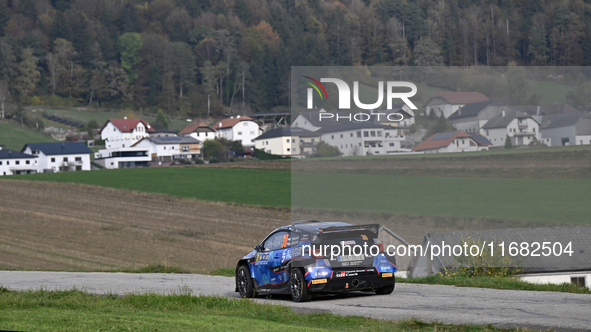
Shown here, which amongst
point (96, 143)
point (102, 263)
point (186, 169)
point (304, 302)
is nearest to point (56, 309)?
point (304, 302)

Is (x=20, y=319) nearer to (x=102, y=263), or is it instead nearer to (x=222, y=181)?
(x=102, y=263)

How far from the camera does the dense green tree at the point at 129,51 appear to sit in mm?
186250

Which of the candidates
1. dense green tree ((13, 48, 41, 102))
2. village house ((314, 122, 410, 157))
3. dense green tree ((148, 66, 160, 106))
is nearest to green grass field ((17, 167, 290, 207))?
village house ((314, 122, 410, 157))

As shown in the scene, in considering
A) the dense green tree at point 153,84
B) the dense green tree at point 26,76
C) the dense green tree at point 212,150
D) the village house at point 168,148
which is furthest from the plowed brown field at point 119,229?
the dense green tree at point 153,84

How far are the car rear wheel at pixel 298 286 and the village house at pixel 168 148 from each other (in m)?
106

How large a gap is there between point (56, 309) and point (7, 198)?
48.0 metres

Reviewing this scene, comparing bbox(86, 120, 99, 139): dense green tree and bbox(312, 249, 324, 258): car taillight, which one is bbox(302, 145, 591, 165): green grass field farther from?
bbox(86, 120, 99, 139): dense green tree

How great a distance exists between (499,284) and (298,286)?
4461 millimetres

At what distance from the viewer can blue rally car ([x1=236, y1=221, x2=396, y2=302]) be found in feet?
38.9

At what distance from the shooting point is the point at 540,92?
16.5 meters

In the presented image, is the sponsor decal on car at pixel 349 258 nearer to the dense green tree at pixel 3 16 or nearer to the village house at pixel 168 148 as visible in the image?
the village house at pixel 168 148

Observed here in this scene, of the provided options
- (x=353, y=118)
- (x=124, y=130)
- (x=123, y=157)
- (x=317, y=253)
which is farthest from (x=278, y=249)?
(x=124, y=130)

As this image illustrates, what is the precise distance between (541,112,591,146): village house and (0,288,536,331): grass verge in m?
8.85

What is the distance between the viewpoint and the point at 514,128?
53.0 ft
